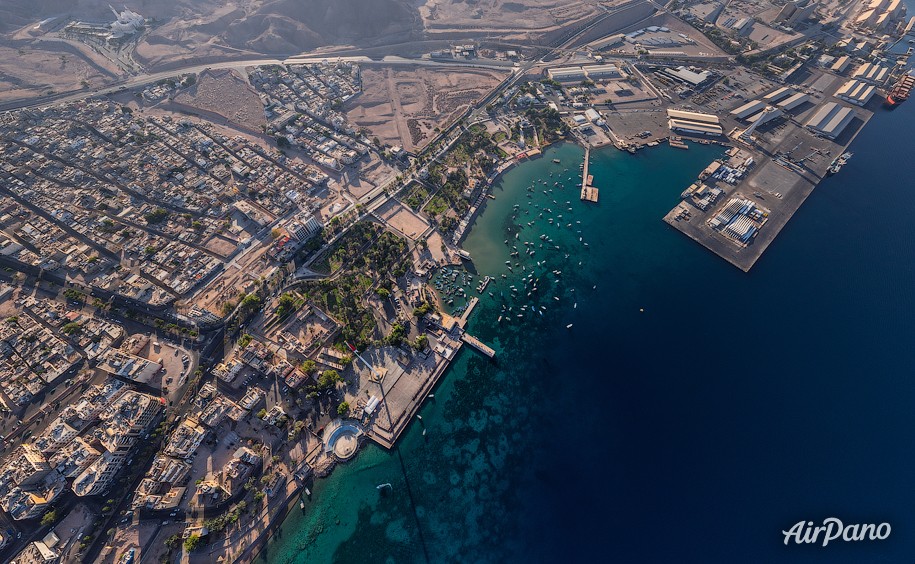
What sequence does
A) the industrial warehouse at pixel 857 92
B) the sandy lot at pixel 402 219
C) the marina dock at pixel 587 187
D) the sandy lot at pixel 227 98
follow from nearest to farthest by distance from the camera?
the sandy lot at pixel 402 219, the marina dock at pixel 587 187, the industrial warehouse at pixel 857 92, the sandy lot at pixel 227 98

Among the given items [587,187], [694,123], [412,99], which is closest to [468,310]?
[587,187]

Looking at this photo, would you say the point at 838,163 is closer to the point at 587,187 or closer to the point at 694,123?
the point at 694,123

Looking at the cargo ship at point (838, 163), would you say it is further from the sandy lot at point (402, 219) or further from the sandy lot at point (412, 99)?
the sandy lot at point (402, 219)

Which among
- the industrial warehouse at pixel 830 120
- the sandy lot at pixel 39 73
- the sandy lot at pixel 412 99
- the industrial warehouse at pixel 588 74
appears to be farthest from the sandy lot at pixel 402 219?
the sandy lot at pixel 39 73

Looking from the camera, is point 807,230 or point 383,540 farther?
point 807,230

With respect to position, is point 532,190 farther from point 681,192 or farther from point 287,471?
point 287,471

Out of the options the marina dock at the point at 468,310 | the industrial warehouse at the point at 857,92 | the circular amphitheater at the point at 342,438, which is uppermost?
the industrial warehouse at the point at 857,92

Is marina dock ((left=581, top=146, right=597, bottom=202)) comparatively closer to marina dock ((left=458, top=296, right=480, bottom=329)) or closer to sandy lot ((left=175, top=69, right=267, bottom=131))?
marina dock ((left=458, top=296, right=480, bottom=329))

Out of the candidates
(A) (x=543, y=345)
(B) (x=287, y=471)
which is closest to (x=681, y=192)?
(A) (x=543, y=345)
